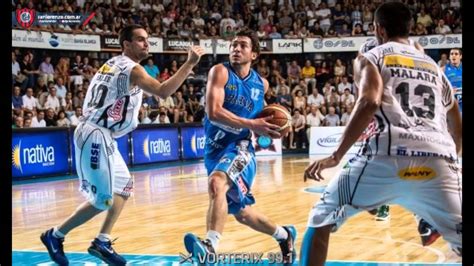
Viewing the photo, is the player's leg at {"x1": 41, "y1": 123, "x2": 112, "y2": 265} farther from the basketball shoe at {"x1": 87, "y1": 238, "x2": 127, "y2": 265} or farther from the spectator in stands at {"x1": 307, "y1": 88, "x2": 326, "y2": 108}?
the spectator in stands at {"x1": 307, "y1": 88, "x2": 326, "y2": 108}

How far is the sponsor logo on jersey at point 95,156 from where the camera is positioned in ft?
18.1

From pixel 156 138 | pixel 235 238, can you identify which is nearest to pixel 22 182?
pixel 156 138

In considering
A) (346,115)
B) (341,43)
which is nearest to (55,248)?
(346,115)

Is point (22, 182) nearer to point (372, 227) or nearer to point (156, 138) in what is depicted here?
point (156, 138)

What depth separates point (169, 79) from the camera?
17.5ft

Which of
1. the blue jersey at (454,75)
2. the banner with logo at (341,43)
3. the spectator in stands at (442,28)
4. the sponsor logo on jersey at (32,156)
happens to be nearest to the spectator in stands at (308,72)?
the banner with logo at (341,43)

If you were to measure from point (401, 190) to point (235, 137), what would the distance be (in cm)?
200

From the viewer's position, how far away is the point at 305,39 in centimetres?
2111

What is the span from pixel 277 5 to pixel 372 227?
592 inches

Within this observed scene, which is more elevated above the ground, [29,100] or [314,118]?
[29,100]

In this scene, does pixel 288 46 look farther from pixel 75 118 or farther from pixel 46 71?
pixel 75 118

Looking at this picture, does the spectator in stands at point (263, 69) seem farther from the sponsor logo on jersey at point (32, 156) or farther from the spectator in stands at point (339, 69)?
the sponsor logo on jersey at point (32, 156)

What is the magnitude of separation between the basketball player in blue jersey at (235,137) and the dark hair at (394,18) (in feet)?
4.68

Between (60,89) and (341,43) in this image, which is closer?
(60,89)
